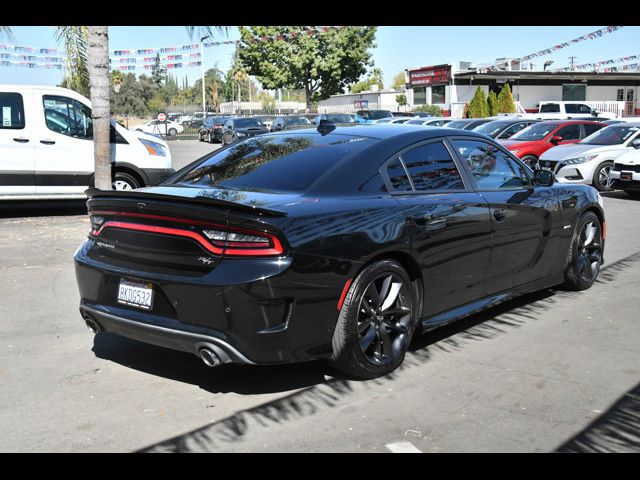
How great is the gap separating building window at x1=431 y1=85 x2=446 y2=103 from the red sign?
0.51 meters

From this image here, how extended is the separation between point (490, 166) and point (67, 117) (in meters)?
7.99

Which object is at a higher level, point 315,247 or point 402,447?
point 315,247

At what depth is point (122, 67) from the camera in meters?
45.2

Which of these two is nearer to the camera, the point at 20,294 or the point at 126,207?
the point at 126,207

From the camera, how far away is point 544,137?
19.0 metres

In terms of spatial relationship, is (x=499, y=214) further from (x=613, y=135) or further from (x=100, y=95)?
(x=613, y=135)

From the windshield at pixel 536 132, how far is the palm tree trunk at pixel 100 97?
39.8 feet

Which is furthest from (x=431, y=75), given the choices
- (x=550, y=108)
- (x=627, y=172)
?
(x=627, y=172)

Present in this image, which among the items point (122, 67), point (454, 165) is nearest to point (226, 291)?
point (454, 165)

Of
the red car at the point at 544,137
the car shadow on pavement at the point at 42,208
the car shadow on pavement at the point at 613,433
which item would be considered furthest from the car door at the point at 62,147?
Answer: the red car at the point at 544,137
